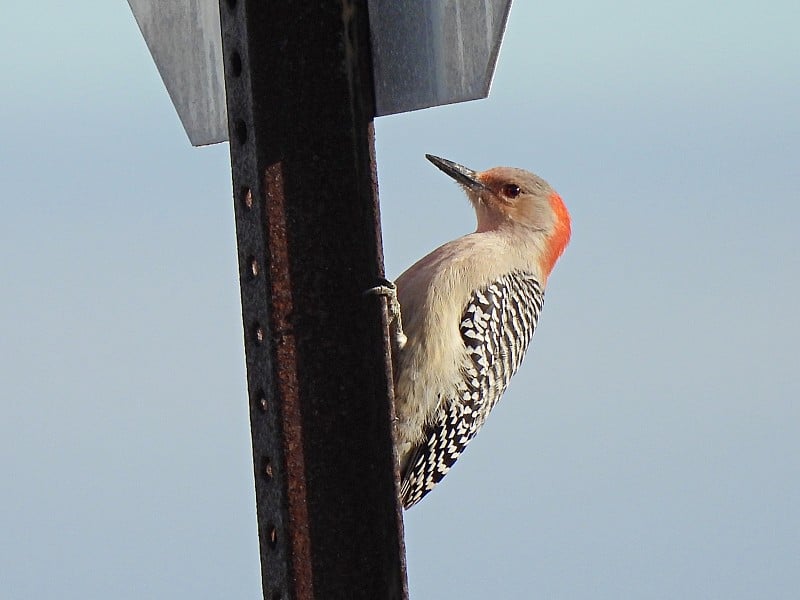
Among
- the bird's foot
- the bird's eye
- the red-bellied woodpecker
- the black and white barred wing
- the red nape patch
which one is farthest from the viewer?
the red nape patch

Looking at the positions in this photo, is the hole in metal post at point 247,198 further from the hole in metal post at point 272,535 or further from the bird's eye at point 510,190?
the bird's eye at point 510,190

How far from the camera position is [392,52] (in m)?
3.27

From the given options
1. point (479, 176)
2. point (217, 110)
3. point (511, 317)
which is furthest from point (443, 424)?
point (217, 110)

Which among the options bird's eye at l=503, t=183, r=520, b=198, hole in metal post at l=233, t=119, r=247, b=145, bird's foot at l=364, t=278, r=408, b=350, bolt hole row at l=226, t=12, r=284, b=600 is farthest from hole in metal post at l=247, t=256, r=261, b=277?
bird's eye at l=503, t=183, r=520, b=198

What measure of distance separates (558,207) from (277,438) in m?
3.84

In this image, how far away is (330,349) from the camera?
3.30 m

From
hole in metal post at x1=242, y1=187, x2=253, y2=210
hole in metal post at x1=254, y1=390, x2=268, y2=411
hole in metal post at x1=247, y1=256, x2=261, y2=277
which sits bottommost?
hole in metal post at x1=254, y1=390, x2=268, y2=411

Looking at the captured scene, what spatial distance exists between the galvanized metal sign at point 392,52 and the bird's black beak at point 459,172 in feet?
7.54

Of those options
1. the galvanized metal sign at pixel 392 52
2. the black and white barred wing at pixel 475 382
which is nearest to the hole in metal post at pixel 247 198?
the galvanized metal sign at pixel 392 52

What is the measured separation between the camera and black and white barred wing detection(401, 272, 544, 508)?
5652mm

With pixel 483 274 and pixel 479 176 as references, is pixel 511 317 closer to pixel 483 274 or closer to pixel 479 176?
pixel 483 274

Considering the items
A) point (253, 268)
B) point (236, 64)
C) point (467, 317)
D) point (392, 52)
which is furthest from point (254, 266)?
point (467, 317)

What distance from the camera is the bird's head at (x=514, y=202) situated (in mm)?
6516

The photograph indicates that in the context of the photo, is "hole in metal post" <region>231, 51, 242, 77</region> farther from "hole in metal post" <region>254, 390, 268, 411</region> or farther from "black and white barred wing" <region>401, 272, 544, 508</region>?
"black and white barred wing" <region>401, 272, 544, 508</region>
